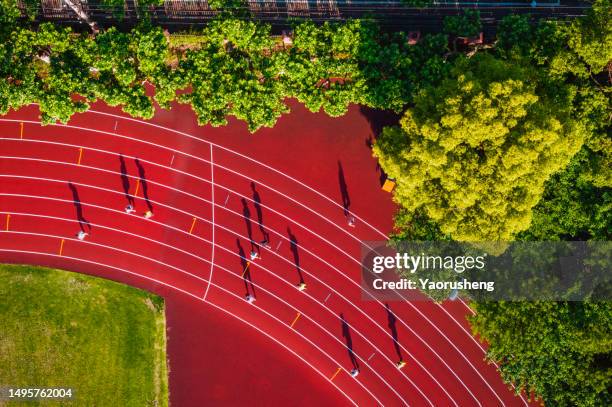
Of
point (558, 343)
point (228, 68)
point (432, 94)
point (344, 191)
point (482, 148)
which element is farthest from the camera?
point (344, 191)

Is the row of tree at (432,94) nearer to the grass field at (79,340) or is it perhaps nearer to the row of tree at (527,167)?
the row of tree at (527,167)

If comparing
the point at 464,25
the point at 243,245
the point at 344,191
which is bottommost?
the point at 243,245

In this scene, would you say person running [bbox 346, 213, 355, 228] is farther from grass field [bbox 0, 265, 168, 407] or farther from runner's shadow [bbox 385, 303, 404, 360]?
grass field [bbox 0, 265, 168, 407]

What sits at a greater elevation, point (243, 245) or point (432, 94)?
point (432, 94)

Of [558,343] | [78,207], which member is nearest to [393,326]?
[558,343]

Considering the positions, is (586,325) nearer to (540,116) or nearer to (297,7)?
(540,116)

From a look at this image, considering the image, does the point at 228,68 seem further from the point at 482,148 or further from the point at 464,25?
the point at 482,148

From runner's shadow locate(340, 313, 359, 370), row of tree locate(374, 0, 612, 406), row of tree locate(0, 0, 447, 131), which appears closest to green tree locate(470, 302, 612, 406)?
row of tree locate(374, 0, 612, 406)
